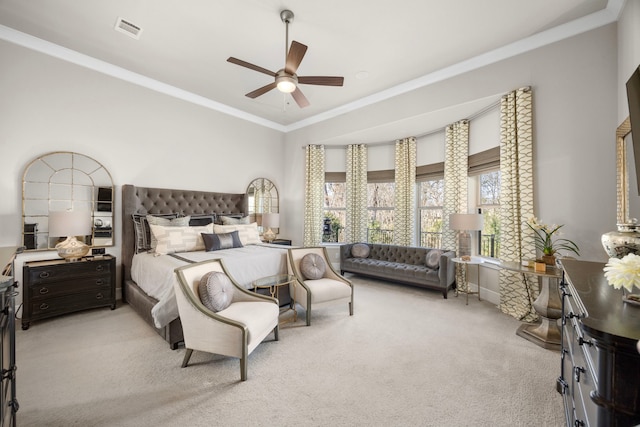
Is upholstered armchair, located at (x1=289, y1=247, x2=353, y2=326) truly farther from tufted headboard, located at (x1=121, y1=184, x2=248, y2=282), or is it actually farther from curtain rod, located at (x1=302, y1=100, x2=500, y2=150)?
curtain rod, located at (x1=302, y1=100, x2=500, y2=150)

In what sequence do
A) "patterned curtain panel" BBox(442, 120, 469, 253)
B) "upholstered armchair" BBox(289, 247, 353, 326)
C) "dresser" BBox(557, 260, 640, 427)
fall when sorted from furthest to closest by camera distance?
1. "patterned curtain panel" BBox(442, 120, 469, 253)
2. "upholstered armchair" BBox(289, 247, 353, 326)
3. "dresser" BBox(557, 260, 640, 427)

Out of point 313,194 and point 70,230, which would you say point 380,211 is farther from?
point 70,230

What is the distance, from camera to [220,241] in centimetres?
411

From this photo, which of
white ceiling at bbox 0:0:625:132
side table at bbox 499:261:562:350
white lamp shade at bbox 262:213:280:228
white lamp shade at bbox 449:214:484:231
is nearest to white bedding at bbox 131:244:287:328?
white lamp shade at bbox 262:213:280:228

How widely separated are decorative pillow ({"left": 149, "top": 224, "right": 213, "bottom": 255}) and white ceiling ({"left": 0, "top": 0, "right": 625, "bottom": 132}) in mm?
2424

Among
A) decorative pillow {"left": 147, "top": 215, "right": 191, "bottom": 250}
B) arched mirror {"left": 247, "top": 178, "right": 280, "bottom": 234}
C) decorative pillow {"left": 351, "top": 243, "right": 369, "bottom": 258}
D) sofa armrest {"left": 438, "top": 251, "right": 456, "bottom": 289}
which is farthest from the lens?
arched mirror {"left": 247, "top": 178, "right": 280, "bottom": 234}

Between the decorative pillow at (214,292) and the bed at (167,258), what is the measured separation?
0.46 meters

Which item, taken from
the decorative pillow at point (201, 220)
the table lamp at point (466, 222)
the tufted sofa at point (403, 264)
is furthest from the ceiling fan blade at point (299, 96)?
the tufted sofa at point (403, 264)

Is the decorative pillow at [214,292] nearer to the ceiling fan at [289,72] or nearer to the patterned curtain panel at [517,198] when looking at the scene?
the ceiling fan at [289,72]

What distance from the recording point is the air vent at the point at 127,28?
3.17 meters

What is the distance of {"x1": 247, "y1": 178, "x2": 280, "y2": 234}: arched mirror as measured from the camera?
5863 mm

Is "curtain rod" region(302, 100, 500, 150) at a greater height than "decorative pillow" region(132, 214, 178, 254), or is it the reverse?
"curtain rod" region(302, 100, 500, 150)

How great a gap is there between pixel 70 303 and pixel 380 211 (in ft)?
18.1

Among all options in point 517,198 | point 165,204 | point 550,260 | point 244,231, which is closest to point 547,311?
point 550,260
